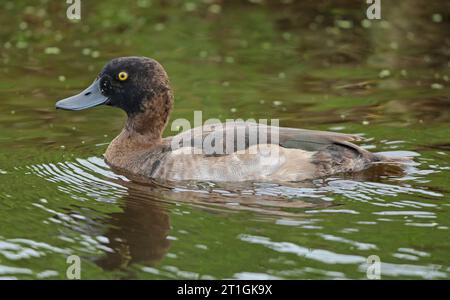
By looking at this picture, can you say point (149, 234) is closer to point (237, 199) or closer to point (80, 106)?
point (237, 199)

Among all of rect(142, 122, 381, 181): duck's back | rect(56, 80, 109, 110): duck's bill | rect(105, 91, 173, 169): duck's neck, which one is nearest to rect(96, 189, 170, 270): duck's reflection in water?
rect(142, 122, 381, 181): duck's back

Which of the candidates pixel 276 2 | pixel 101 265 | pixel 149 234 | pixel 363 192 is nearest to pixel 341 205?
pixel 363 192

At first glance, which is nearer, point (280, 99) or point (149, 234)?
point (149, 234)

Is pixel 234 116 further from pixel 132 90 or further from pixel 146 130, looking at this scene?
pixel 132 90

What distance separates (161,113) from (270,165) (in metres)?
1.48

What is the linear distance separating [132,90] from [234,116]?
2.06 m

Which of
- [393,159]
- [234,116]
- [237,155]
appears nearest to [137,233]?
[237,155]

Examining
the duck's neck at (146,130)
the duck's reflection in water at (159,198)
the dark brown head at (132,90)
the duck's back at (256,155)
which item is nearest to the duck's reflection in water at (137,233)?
the duck's reflection in water at (159,198)

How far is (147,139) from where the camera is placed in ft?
33.0

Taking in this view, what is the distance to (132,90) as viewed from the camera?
9.99 metres

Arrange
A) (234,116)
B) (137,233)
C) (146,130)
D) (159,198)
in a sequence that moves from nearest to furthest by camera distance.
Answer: (137,233) → (159,198) → (146,130) → (234,116)

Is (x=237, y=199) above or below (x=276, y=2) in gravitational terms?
below

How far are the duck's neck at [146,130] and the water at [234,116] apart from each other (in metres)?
0.25

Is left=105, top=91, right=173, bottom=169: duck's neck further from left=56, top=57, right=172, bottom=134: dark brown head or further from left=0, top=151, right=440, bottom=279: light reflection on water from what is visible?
left=0, top=151, right=440, bottom=279: light reflection on water
